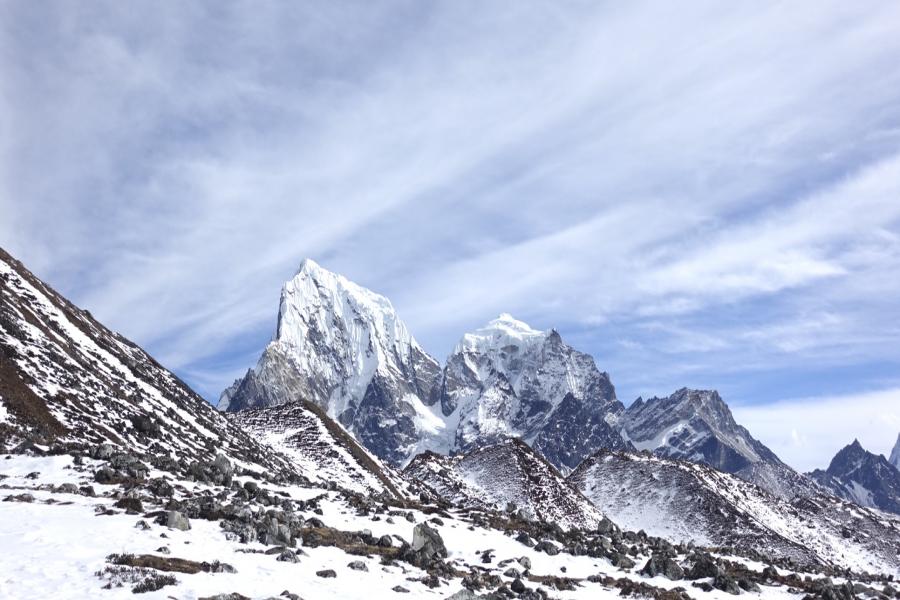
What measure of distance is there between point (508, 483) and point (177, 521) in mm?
72622

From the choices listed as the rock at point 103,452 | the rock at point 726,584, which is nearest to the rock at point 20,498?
the rock at point 103,452

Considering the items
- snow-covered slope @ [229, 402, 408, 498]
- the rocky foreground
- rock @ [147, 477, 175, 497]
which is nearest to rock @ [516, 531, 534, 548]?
the rocky foreground

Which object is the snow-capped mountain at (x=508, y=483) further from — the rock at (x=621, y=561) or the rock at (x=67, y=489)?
the rock at (x=67, y=489)

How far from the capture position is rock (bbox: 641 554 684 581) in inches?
1378

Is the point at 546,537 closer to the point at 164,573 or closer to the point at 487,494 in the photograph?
the point at 164,573

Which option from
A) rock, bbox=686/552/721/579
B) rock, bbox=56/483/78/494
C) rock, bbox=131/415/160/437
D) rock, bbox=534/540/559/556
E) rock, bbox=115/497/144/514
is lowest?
rock, bbox=686/552/721/579

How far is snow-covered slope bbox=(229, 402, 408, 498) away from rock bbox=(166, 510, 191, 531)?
134ft

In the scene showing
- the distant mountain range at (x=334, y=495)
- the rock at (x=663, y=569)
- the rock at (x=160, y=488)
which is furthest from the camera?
the rock at (x=663, y=569)

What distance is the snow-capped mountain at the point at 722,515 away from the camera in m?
94.0

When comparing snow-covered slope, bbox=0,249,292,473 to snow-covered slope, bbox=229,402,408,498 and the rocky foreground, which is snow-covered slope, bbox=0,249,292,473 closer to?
the rocky foreground

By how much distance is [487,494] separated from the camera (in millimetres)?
92188

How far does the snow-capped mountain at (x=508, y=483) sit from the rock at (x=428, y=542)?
4746 centimetres

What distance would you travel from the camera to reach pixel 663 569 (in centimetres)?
3559

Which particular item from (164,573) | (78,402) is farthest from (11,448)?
(164,573)
